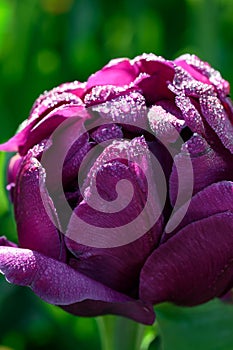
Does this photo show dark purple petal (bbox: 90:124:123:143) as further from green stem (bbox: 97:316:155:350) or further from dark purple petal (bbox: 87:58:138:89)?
green stem (bbox: 97:316:155:350)

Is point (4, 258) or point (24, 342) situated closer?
point (4, 258)

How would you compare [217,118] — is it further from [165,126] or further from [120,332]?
[120,332]

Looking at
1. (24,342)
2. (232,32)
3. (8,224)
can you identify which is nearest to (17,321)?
(24,342)

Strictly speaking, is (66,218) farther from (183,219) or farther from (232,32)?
(232,32)

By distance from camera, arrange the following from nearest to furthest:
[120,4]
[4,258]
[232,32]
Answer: [4,258] → [232,32] → [120,4]

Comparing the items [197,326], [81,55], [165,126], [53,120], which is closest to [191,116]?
[165,126]

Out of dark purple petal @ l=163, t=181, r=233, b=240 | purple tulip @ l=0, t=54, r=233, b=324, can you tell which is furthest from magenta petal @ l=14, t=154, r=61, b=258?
dark purple petal @ l=163, t=181, r=233, b=240
